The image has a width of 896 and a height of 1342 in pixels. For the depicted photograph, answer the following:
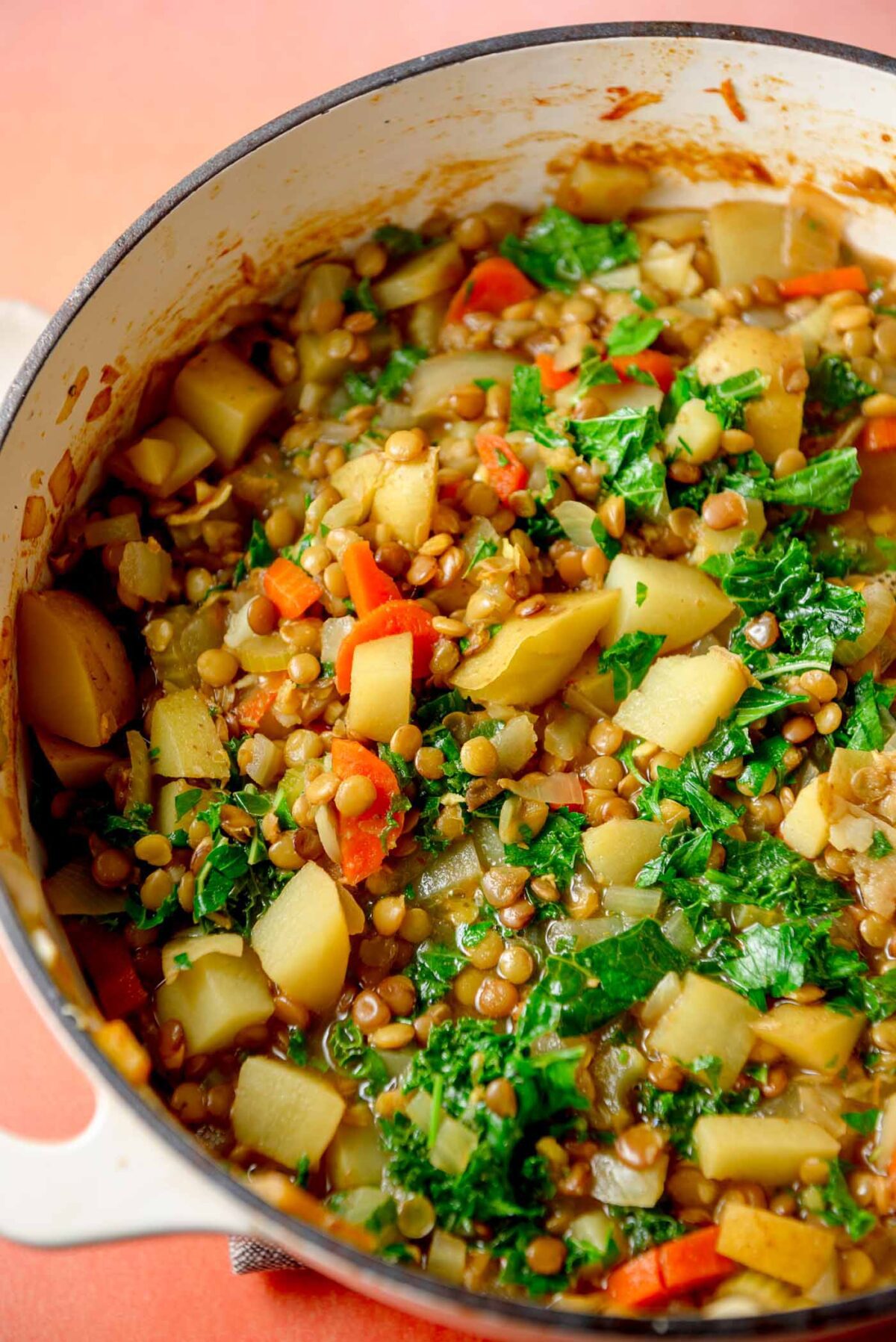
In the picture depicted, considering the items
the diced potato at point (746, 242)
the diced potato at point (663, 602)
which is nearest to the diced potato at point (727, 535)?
the diced potato at point (663, 602)

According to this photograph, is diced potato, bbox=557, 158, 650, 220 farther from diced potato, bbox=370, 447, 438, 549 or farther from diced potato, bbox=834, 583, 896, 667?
diced potato, bbox=834, 583, 896, 667

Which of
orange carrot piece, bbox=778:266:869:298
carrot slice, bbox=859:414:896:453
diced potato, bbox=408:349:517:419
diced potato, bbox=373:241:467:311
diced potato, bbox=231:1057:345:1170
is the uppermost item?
diced potato, bbox=373:241:467:311

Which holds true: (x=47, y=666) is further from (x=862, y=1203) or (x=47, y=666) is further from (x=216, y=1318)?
(x=862, y=1203)

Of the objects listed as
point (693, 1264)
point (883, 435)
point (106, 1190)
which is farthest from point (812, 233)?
point (106, 1190)

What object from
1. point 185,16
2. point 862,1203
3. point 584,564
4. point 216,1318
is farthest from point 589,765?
point 185,16

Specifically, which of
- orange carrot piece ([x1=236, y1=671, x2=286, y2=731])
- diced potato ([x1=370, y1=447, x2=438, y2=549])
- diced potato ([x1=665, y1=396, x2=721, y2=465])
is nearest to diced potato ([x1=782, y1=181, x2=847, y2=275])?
diced potato ([x1=665, y1=396, x2=721, y2=465])

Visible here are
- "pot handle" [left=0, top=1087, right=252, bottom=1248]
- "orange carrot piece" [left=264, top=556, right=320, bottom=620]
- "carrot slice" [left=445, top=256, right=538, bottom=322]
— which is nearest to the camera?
"pot handle" [left=0, top=1087, right=252, bottom=1248]
